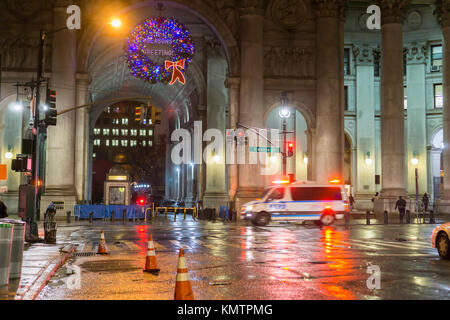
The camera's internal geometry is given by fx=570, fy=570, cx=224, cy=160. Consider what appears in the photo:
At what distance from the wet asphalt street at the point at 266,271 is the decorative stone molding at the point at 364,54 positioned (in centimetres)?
3221

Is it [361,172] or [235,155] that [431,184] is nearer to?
[361,172]

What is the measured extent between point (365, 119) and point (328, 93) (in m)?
11.9

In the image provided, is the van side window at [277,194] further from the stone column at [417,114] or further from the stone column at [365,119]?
the stone column at [417,114]

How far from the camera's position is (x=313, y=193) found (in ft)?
99.5

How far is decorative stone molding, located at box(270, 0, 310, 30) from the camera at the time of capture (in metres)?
39.1

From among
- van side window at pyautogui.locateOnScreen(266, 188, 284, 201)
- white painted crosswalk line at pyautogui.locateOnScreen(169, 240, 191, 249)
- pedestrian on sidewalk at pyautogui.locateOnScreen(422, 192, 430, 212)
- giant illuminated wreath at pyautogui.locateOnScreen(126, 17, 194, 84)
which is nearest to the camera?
white painted crosswalk line at pyautogui.locateOnScreen(169, 240, 191, 249)

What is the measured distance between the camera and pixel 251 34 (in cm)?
3781

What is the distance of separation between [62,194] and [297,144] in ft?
69.0

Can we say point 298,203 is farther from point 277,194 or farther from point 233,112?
point 233,112

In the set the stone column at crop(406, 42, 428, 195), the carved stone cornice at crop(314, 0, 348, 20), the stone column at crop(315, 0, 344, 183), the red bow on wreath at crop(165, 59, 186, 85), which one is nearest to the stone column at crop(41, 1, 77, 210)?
the red bow on wreath at crop(165, 59, 186, 85)

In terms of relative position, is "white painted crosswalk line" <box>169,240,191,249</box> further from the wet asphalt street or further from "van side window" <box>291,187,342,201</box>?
"van side window" <box>291,187,342,201</box>

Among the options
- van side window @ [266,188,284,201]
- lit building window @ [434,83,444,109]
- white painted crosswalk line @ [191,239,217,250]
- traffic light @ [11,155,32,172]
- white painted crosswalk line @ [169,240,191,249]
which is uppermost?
lit building window @ [434,83,444,109]

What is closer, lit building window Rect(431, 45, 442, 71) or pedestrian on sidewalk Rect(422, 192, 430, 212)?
pedestrian on sidewalk Rect(422, 192, 430, 212)

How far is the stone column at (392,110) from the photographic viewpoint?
39000 mm
